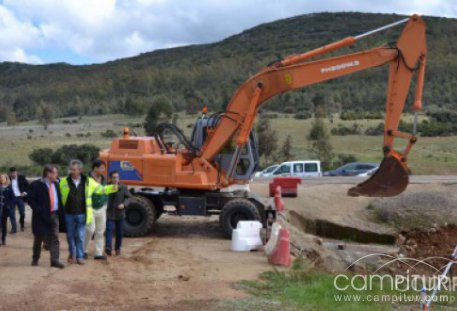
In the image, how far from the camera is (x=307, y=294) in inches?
409

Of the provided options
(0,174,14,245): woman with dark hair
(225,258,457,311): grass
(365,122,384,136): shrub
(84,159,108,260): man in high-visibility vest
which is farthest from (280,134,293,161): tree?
(225,258,457,311): grass

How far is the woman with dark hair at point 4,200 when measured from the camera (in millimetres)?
15734

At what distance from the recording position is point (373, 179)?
17219 mm

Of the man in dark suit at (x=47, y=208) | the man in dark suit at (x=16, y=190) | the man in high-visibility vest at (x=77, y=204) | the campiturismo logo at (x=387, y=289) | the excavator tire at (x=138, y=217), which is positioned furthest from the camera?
the man in dark suit at (x=16, y=190)

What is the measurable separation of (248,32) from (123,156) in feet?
411

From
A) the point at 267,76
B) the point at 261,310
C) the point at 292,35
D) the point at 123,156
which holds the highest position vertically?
the point at 292,35

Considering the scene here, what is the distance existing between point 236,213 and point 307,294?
6348mm

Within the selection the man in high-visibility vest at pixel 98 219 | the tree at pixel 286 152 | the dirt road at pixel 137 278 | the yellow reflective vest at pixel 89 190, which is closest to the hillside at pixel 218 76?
the tree at pixel 286 152

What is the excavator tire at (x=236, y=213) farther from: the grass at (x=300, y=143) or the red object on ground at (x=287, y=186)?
the grass at (x=300, y=143)

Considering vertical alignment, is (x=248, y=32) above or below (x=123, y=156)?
above

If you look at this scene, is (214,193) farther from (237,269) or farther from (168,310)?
(168,310)

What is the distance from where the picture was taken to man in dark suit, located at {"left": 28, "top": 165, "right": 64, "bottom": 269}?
12031 millimetres

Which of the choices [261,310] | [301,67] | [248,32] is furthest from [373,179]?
[248,32]

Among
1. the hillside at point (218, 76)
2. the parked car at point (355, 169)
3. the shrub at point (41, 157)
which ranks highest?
the hillside at point (218, 76)
